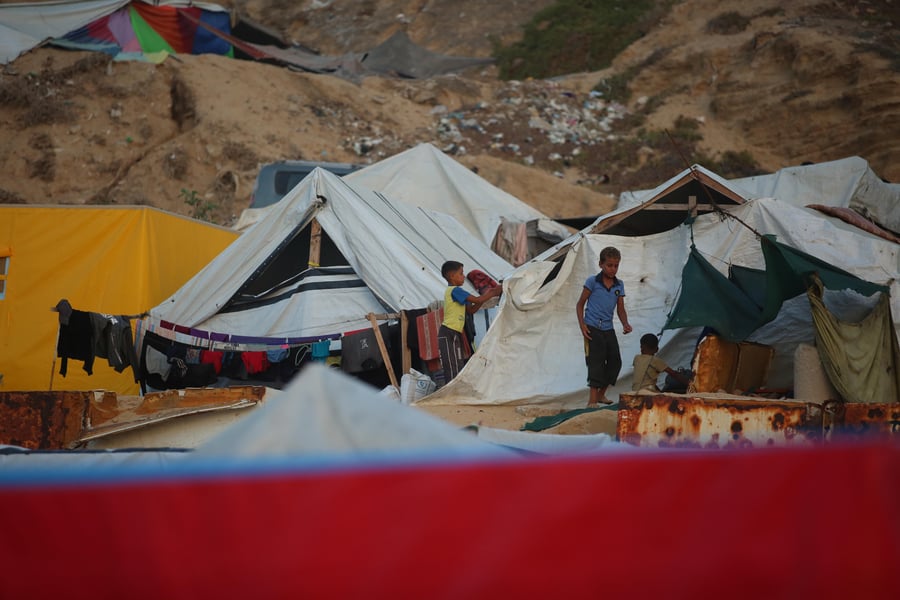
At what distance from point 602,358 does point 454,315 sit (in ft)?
4.85

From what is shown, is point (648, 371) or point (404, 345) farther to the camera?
point (404, 345)

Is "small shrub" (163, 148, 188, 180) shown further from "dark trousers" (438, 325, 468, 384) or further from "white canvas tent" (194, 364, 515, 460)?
"white canvas tent" (194, 364, 515, 460)

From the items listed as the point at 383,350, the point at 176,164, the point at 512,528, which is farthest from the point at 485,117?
the point at 512,528

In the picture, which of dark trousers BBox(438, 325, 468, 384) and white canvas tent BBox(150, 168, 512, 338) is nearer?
dark trousers BBox(438, 325, 468, 384)

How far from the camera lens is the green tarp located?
6879 mm

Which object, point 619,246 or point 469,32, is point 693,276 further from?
point 469,32

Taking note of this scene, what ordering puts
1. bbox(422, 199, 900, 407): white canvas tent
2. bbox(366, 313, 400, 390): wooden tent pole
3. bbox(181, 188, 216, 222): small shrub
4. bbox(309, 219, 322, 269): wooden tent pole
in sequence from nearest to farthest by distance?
bbox(422, 199, 900, 407): white canvas tent
bbox(366, 313, 400, 390): wooden tent pole
bbox(309, 219, 322, 269): wooden tent pole
bbox(181, 188, 216, 222): small shrub

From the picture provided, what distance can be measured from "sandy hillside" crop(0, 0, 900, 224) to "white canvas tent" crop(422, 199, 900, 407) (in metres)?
8.20

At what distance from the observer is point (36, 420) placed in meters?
5.93

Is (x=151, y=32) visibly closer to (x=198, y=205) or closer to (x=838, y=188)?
(x=198, y=205)

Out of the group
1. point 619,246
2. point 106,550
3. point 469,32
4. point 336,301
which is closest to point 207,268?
point 336,301

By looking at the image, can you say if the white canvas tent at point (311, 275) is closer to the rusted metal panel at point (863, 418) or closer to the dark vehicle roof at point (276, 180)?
the dark vehicle roof at point (276, 180)

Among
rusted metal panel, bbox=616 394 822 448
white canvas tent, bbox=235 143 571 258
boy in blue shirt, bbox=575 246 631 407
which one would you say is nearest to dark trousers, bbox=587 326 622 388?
boy in blue shirt, bbox=575 246 631 407

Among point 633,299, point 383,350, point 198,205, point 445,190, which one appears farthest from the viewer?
point 198,205
